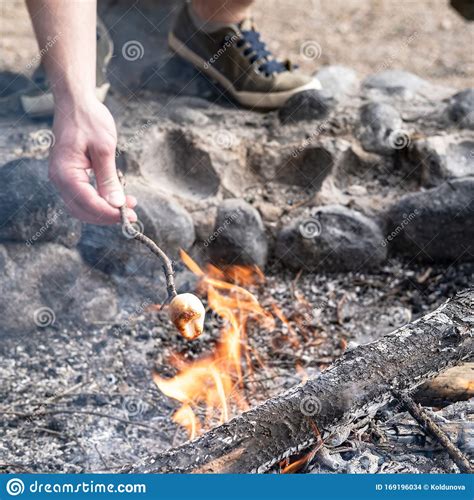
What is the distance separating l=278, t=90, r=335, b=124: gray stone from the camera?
3742 millimetres

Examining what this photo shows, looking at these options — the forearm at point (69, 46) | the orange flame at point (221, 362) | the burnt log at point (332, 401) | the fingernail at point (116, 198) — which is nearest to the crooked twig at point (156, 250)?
the fingernail at point (116, 198)

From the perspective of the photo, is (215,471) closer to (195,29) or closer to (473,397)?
(473,397)

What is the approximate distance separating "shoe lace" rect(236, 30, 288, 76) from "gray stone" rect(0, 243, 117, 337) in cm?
128

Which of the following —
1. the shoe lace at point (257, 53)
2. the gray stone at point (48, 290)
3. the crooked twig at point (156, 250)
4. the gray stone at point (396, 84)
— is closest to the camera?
the crooked twig at point (156, 250)

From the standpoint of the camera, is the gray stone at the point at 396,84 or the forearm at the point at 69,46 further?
the gray stone at the point at 396,84

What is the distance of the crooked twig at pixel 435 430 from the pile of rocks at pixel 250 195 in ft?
4.20

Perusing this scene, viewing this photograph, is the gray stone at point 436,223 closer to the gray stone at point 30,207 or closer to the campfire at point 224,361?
the campfire at point 224,361

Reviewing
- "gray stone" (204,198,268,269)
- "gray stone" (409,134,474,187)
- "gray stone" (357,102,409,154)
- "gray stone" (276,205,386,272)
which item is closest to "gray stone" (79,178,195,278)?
"gray stone" (204,198,268,269)

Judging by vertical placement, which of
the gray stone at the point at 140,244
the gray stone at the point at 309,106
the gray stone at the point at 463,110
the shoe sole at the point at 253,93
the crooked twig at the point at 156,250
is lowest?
the gray stone at the point at 140,244

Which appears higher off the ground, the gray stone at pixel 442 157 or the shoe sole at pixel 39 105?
the gray stone at pixel 442 157

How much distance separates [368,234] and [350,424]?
1.37 metres

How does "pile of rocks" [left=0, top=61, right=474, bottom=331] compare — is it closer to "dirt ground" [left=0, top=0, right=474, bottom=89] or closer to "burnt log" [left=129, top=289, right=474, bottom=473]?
"burnt log" [left=129, top=289, right=474, bottom=473]

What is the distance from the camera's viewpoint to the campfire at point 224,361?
277cm

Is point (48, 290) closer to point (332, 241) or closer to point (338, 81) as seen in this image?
point (332, 241)
